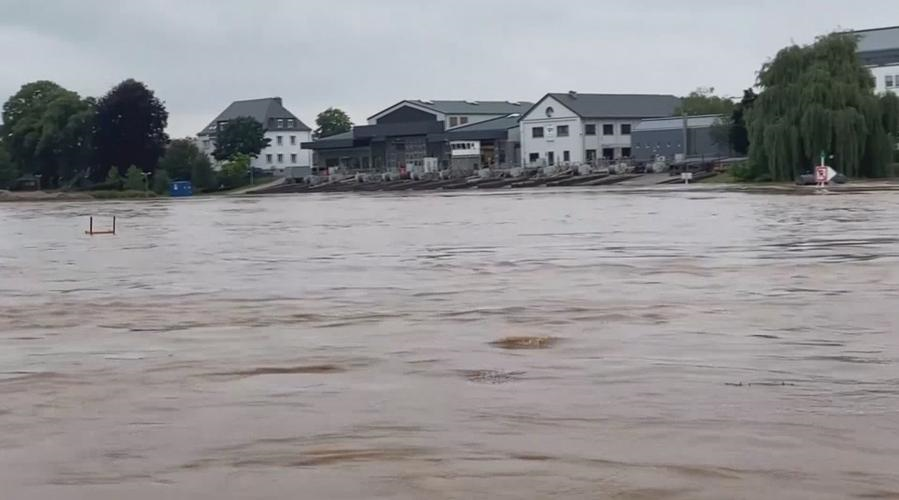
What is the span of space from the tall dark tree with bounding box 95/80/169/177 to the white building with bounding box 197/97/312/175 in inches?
1254

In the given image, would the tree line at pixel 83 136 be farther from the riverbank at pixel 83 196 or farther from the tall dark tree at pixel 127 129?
the riverbank at pixel 83 196

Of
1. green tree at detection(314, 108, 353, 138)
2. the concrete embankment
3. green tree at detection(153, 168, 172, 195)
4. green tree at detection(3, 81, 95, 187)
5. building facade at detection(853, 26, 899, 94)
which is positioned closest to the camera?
the concrete embankment

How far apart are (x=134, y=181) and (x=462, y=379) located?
91.9m

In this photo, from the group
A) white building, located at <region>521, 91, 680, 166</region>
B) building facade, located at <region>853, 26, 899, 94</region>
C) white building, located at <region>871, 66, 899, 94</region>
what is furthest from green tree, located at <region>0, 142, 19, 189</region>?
white building, located at <region>871, 66, 899, 94</region>

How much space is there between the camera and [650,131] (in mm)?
97750

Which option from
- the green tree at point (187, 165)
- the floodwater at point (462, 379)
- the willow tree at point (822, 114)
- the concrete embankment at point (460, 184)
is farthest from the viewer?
the green tree at point (187, 165)

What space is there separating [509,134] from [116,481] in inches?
4084

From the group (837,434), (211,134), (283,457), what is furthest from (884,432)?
(211,134)

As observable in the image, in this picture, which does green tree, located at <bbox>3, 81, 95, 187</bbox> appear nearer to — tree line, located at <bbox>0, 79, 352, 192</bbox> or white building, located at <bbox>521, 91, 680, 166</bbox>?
tree line, located at <bbox>0, 79, 352, 192</bbox>

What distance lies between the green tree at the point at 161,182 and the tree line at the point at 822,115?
53259 mm

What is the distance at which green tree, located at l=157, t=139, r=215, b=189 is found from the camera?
103 m

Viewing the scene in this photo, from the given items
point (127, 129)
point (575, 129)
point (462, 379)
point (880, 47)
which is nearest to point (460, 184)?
point (575, 129)

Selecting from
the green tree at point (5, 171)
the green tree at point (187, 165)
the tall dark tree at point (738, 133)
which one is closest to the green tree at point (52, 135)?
the green tree at point (5, 171)

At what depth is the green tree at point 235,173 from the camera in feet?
352
